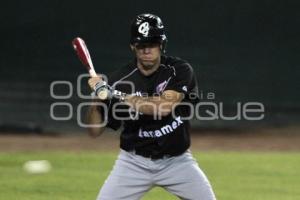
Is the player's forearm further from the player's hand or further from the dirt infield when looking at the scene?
the dirt infield

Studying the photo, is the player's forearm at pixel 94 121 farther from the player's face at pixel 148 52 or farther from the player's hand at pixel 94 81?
the player's face at pixel 148 52

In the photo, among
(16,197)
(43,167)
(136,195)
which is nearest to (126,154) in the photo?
(136,195)

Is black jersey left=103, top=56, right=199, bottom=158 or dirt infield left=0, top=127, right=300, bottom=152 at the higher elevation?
black jersey left=103, top=56, right=199, bottom=158

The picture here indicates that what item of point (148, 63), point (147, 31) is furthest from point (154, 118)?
point (147, 31)

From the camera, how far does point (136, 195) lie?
183 inches

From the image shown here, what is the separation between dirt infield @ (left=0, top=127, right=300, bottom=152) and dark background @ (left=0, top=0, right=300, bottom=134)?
0.15 m

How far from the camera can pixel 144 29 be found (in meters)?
4.60

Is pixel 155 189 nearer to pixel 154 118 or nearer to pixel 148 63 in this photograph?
pixel 154 118

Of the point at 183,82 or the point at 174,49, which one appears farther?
the point at 174,49

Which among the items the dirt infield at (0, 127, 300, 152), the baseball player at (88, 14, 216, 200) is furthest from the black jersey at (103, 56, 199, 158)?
the dirt infield at (0, 127, 300, 152)

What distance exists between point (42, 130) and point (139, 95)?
281 inches

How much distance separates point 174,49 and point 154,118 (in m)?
6.82

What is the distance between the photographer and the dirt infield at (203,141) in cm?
1079

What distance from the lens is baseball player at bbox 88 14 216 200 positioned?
15.1 ft
